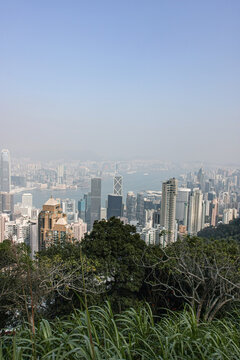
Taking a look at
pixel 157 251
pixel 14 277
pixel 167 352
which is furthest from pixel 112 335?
pixel 157 251

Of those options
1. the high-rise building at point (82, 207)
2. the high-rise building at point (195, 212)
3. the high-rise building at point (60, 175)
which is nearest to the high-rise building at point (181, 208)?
the high-rise building at point (195, 212)

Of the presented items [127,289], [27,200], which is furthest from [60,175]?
[127,289]

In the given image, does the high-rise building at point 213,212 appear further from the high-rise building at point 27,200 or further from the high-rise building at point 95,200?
the high-rise building at point 27,200

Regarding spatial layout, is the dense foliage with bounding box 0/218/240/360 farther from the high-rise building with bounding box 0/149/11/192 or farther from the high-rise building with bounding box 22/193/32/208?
the high-rise building with bounding box 0/149/11/192

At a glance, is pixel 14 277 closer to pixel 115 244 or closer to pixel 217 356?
pixel 115 244

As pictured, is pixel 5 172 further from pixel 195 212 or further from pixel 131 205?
pixel 195 212

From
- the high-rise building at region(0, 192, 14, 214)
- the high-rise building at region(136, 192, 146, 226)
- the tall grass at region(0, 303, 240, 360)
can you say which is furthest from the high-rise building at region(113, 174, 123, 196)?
the tall grass at region(0, 303, 240, 360)
